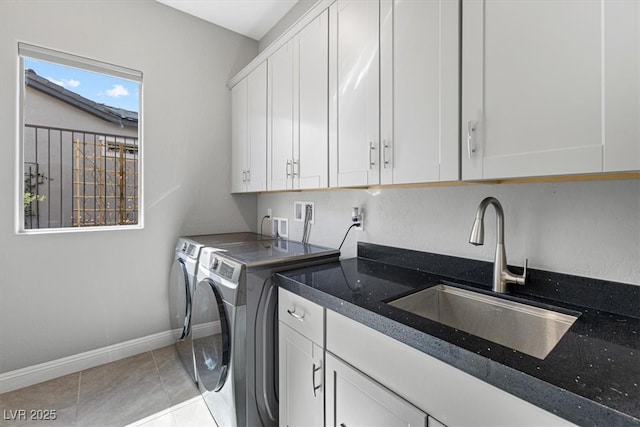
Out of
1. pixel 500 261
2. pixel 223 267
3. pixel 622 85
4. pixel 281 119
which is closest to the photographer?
pixel 622 85

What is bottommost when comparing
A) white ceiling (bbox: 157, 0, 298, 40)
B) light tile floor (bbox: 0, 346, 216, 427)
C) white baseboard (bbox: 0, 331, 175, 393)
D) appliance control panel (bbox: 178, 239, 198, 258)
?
light tile floor (bbox: 0, 346, 216, 427)

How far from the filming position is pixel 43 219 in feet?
6.83

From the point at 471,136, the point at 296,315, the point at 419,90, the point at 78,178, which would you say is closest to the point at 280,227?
the point at 296,315

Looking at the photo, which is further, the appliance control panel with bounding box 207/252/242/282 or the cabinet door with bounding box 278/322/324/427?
the appliance control panel with bounding box 207/252/242/282

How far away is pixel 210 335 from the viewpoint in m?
1.62

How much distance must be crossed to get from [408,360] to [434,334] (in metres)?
0.13

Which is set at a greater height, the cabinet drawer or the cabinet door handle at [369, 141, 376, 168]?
the cabinet door handle at [369, 141, 376, 168]

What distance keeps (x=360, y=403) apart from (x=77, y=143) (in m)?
2.58

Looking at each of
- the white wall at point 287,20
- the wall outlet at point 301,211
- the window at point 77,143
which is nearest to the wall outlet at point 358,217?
the wall outlet at point 301,211

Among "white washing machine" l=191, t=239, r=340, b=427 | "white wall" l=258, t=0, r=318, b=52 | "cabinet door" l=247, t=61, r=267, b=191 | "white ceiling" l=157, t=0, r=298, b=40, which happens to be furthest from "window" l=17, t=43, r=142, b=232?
"white washing machine" l=191, t=239, r=340, b=427

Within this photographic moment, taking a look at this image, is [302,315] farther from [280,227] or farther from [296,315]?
[280,227]

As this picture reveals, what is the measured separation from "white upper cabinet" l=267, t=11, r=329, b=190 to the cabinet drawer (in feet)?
2.08

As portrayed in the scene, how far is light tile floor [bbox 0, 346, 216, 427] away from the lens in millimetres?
1670

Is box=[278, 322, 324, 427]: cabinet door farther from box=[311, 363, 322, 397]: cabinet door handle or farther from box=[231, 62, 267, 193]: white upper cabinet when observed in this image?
box=[231, 62, 267, 193]: white upper cabinet
